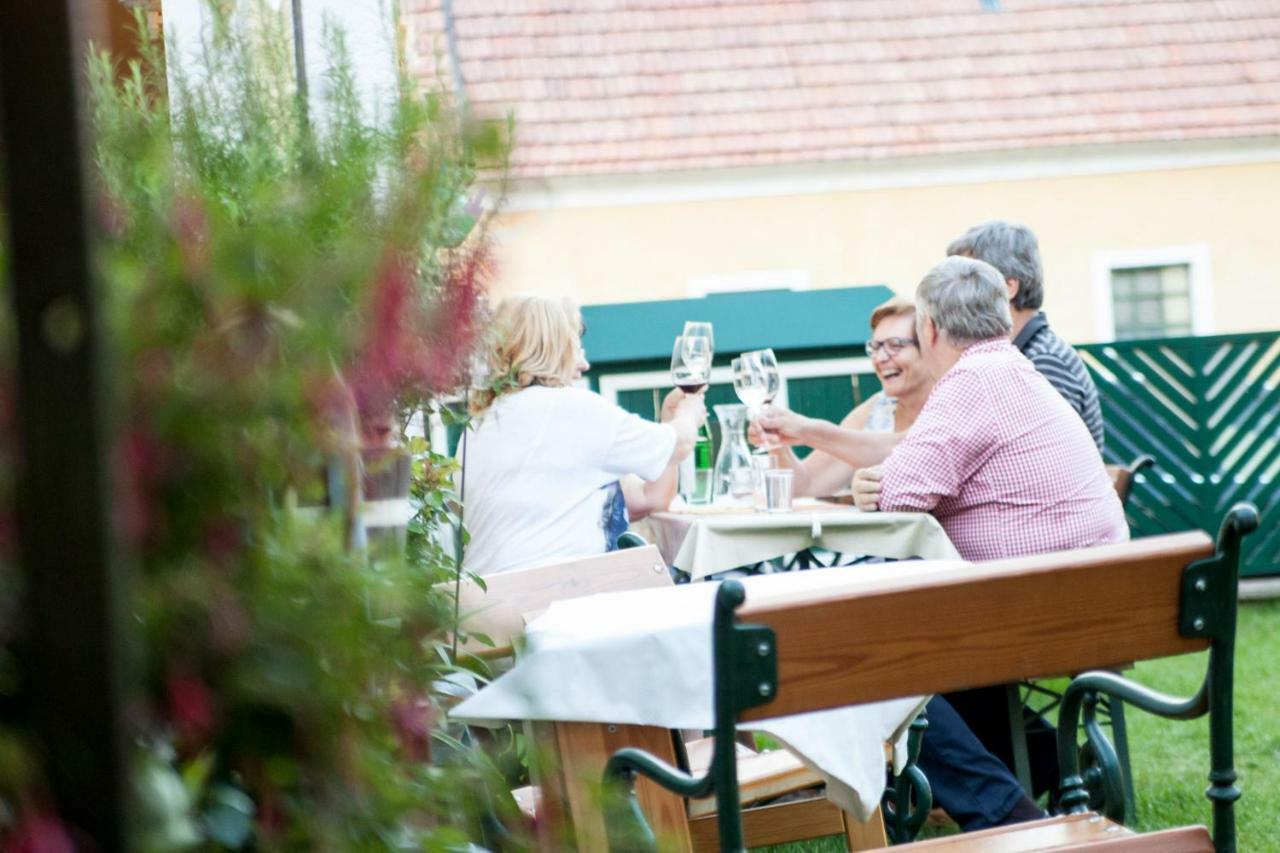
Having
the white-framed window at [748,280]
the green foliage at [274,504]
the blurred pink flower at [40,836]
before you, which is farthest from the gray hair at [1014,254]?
the white-framed window at [748,280]

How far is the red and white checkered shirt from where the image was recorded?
12.4 feet

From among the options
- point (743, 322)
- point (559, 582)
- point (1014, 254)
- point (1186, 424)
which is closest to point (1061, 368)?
point (1014, 254)

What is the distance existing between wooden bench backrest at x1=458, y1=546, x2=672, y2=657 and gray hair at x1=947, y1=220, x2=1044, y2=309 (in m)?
1.94

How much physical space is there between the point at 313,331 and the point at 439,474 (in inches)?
81.8

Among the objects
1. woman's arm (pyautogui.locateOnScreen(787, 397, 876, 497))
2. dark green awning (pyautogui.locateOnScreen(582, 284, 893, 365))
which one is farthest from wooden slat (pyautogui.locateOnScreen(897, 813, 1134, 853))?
dark green awning (pyautogui.locateOnScreen(582, 284, 893, 365))

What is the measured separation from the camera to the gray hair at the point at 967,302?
3.94 m

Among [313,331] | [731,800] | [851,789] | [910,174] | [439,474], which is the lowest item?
[851,789]

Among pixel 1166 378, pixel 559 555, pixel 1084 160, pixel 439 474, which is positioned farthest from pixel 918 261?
pixel 439 474

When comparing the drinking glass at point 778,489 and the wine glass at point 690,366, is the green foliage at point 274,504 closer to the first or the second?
the drinking glass at point 778,489

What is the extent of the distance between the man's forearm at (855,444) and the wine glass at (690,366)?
39 cm

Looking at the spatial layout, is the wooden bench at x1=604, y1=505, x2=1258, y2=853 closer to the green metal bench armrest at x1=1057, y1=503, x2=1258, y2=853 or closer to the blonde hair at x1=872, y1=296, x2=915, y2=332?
the green metal bench armrest at x1=1057, y1=503, x2=1258, y2=853

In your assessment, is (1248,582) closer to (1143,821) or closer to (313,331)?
(1143,821)

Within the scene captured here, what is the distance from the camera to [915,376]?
496 centimetres

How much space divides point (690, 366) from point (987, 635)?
288 cm
